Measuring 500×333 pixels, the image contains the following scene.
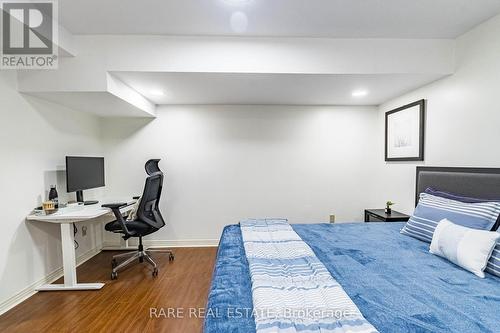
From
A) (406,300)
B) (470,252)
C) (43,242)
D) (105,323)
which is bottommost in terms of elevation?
(105,323)

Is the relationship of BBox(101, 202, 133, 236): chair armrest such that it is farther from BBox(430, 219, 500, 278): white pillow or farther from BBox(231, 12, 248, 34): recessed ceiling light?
BBox(430, 219, 500, 278): white pillow

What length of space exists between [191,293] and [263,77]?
2313 mm

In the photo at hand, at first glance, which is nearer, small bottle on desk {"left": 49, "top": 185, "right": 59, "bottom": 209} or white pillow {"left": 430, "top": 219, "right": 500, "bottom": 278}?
white pillow {"left": 430, "top": 219, "right": 500, "bottom": 278}

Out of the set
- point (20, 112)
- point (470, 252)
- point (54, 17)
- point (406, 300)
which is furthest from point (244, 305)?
point (20, 112)

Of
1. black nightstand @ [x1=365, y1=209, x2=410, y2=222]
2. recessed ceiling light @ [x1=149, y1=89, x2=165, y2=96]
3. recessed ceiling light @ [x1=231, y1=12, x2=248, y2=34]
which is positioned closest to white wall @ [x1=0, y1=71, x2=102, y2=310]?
recessed ceiling light @ [x1=149, y1=89, x2=165, y2=96]

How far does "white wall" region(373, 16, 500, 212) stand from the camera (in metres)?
1.94

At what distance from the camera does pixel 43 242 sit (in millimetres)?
2490

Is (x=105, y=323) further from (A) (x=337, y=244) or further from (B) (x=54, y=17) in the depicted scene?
(B) (x=54, y=17)

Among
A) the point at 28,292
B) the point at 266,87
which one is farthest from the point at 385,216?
the point at 28,292

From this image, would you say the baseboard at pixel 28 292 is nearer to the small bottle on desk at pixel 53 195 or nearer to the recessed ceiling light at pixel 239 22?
the small bottle on desk at pixel 53 195

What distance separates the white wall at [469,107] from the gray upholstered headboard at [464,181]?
3.1 inches

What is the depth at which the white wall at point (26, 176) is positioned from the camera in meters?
2.11

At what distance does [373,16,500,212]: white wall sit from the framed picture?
77 millimetres

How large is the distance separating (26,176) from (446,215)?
388 cm
